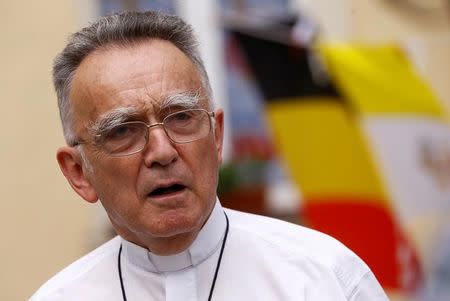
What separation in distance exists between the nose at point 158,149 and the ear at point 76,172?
0.31 metres

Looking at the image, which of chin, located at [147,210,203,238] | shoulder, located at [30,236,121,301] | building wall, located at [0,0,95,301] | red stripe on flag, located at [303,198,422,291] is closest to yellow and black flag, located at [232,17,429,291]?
red stripe on flag, located at [303,198,422,291]

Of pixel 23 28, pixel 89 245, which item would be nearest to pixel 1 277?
pixel 89 245

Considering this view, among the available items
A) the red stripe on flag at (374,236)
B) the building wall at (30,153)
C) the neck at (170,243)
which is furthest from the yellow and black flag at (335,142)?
the neck at (170,243)

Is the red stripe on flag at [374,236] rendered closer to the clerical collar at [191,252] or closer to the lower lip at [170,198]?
the clerical collar at [191,252]

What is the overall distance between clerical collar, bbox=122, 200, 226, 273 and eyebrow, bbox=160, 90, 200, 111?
0.92ft

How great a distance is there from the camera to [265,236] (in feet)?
9.46

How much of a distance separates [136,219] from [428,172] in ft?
9.93

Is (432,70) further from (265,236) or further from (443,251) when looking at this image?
(265,236)

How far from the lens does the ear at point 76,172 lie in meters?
2.94

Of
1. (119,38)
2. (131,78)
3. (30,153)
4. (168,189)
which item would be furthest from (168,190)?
(30,153)

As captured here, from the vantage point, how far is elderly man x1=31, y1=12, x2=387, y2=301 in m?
2.69

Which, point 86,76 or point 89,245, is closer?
point 86,76

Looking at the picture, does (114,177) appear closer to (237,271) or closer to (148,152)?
(148,152)

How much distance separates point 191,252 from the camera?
9.29 feet
